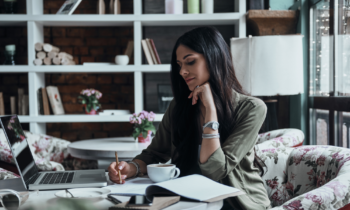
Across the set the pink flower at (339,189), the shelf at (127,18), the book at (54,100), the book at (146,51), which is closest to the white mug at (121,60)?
the book at (146,51)

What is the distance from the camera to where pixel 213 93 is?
129 centimetres

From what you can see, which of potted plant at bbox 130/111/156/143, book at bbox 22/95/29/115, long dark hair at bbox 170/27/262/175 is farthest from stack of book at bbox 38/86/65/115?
long dark hair at bbox 170/27/262/175

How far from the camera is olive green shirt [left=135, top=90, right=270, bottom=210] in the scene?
1.10 m

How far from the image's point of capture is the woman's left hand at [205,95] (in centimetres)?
121

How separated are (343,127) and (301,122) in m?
0.65

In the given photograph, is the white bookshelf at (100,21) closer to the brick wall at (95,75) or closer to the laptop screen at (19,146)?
the brick wall at (95,75)

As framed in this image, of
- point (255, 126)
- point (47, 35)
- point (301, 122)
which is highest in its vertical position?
point (47, 35)

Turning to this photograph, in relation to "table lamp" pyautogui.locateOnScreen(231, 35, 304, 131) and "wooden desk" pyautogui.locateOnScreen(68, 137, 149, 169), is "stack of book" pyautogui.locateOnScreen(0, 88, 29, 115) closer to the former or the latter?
"wooden desk" pyautogui.locateOnScreen(68, 137, 149, 169)

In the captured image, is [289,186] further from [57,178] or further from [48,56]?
[48,56]

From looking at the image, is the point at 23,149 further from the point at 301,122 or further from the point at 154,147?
the point at 301,122

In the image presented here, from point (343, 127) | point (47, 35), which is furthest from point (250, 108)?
point (47, 35)

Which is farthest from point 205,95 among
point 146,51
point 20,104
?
point 20,104

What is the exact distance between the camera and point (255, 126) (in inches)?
47.1

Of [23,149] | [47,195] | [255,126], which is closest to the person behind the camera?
[47,195]
